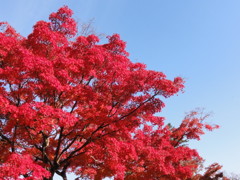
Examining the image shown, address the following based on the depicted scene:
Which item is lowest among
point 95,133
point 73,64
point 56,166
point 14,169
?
point 14,169

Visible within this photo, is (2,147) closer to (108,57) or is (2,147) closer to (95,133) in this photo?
(95,133)

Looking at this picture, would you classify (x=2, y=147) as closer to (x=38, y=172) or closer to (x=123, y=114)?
(x=38, y=172)

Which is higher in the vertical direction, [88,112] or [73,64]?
[73,64]

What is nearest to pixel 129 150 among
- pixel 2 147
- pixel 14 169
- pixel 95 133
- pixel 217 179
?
pixel 95 133

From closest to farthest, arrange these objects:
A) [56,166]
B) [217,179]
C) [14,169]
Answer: [14,169]
[56,166]
[217,179]

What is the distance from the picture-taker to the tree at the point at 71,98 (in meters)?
11.3

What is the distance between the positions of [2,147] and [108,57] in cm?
764

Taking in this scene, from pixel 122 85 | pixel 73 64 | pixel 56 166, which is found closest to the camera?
pixel 73 64

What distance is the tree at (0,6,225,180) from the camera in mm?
11336

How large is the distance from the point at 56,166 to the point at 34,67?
6.14m

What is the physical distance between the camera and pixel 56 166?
47.8 ft

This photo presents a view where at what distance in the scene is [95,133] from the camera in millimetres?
14141

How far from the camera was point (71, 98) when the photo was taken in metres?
13.0

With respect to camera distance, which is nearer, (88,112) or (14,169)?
(14,169)
